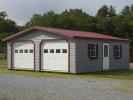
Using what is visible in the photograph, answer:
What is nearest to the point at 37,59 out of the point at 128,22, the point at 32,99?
the point at 32,99

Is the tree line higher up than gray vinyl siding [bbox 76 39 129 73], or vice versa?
the tree line

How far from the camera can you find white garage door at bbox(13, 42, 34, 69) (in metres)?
28.0

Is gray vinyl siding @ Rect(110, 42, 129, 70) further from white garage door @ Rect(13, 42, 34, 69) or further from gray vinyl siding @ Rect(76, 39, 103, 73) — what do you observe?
white garage door @ Rect(13, 42, 34, 69)

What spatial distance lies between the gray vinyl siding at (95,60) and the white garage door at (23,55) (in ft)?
14.4

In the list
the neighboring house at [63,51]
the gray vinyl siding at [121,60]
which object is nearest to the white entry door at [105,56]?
the neighboring house at [63,51]

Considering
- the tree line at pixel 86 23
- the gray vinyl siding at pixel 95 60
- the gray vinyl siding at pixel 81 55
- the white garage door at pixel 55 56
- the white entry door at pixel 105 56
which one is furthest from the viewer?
the tree line at pixel 86 23

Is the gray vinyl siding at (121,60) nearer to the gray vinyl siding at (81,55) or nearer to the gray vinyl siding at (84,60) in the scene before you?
the gray vinyl siding at (81,55)

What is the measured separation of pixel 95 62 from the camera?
1052 inches

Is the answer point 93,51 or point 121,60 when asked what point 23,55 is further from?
point 121,60

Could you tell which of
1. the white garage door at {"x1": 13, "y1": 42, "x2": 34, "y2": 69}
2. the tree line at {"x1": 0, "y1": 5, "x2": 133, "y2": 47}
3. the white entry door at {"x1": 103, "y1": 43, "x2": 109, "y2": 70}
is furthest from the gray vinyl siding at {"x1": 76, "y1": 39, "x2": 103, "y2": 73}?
the tree line at {"x1": 0, "y1": 5, "x2": 133, "y2": 47}

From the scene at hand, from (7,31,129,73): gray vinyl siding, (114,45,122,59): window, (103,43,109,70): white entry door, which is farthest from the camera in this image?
(114,45,122,59): window

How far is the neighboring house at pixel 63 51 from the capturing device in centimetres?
2502

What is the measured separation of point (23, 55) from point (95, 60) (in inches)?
228

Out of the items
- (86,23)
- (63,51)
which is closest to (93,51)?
(63,51)
